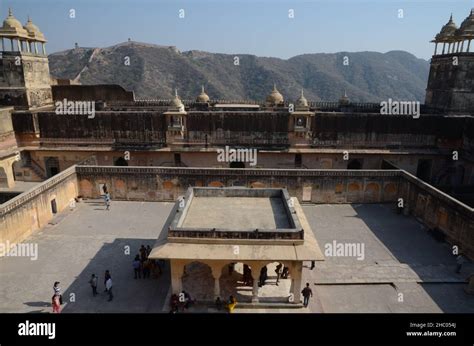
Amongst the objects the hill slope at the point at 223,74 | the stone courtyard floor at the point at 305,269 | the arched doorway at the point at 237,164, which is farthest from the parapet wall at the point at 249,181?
the hill slope at the point at 223,74

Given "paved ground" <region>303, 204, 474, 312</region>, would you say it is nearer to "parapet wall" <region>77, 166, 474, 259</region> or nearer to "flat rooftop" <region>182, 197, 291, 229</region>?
"parapet wall" <region>77, 166, 474, 259</region>

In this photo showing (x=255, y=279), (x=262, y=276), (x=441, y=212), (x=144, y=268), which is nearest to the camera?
(x=255, y=279)

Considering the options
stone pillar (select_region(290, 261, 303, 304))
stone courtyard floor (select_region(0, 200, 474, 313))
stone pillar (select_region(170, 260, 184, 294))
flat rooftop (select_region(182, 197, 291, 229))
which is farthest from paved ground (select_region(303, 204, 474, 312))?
stone pillar (select_region(170, 260, 184, 294))

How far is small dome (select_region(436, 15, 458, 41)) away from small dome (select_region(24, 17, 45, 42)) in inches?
1254

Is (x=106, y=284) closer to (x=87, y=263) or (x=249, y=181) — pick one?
(x=87, y=263)

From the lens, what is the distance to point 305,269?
1482 centimetres

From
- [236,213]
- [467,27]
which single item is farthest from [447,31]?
[236,213]

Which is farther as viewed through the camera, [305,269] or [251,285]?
[305,269]

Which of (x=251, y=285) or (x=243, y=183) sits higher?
(x=243, y=183)

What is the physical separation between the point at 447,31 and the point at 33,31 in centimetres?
3262

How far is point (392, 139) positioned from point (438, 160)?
3480mm

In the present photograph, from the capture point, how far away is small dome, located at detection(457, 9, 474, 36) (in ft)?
87.7

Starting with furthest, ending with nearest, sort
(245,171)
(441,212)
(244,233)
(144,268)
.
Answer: (245,171)
(441,212)
(144,268)
(244,233)
